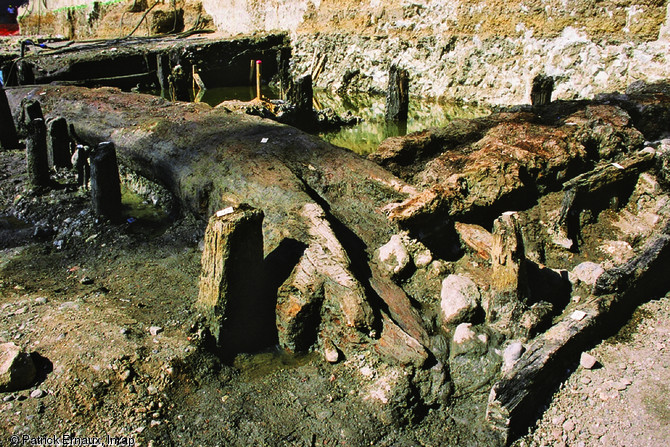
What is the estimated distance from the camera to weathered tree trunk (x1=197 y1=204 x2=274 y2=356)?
10.6ft

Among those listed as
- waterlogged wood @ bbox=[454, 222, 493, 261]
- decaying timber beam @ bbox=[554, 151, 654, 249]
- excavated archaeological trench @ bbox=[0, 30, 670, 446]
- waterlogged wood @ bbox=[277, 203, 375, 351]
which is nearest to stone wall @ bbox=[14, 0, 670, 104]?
excavated archaeological trench @ bbox=[0, 30, 670, 446]

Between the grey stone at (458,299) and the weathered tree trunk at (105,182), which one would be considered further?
the weathered tree trunk at (105,182)

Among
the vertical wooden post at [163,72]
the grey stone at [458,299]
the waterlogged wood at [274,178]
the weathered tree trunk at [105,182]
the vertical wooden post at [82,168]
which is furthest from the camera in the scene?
the vertical wooden post at [163,72]

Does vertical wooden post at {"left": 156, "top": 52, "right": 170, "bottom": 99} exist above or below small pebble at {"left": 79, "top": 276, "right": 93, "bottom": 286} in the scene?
above

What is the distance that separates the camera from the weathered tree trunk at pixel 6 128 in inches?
297

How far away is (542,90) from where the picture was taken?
8.72 metres

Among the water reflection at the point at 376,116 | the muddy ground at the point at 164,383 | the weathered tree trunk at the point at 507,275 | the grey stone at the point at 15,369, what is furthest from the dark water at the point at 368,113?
the grey stone at the point at 15,369

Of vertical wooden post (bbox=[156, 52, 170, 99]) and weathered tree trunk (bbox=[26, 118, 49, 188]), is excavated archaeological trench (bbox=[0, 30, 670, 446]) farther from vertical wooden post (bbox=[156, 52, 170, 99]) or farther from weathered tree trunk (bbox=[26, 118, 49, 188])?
vertical wooden post (bbox=[156, 52, 170, 99])

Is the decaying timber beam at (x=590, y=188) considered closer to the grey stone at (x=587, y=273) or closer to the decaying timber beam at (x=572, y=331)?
the grey stone at (x=587, y=273)

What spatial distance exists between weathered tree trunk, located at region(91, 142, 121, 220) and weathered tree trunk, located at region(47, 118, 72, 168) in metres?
1.80

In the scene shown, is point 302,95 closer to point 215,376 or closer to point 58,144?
point 58,144

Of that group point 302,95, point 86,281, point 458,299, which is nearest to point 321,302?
point 458,299

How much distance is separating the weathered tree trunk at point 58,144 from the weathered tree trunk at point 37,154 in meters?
0.62

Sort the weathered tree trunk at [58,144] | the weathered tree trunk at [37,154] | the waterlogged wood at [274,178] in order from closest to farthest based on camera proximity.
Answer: the waterlogged wood at [274,178], the weathered tree trunk at [37,154], the weathered tree trunk at [58,144]
